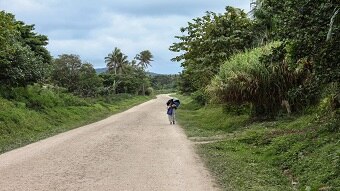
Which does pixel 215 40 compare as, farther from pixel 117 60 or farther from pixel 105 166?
pixel 117 60

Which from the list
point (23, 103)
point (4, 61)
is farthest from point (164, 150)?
point (23, 103)

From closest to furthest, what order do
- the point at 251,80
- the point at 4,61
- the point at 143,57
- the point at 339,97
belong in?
the point at 339,97 < the point at 251,80 < the point at 4,61 < the point at 143,57

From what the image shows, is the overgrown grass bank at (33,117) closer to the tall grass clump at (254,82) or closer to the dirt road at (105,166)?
the dirt road at (105,166)

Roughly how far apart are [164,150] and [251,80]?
5278 mm

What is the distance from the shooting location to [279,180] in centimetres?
809

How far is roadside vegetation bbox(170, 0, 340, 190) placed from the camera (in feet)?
25.4

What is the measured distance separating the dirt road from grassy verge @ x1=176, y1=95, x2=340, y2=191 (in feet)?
1.76

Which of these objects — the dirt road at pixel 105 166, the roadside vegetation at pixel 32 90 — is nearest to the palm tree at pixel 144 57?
the roadside vegetation at pixel 32 90

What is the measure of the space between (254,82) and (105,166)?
26.4 feet

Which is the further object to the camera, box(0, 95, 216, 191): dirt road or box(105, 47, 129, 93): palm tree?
box(105, 47, 129, 93): palm tree

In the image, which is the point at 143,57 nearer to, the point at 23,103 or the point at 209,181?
the point at 23,103

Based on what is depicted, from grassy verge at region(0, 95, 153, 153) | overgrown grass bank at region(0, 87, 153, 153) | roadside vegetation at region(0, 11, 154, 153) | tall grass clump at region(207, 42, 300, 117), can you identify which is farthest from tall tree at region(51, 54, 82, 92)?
tall grass clump at region(207, 42, 300, 117)

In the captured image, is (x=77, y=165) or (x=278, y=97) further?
(x=278, y=97)

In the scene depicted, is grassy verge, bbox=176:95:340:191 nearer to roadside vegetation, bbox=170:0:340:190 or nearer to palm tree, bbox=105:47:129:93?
roadside vegetation, bbox=170:0:340:190
